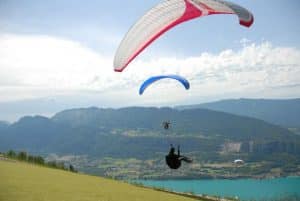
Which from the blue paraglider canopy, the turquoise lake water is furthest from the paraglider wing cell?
the turquoise lake water

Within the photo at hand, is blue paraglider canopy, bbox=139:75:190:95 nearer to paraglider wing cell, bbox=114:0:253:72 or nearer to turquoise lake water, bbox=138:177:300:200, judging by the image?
paraglider wing cell, bbox=114:0:253:72

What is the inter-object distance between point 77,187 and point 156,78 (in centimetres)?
Answer: 1227

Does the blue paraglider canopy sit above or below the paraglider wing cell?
below

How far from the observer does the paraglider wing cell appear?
1606 cm

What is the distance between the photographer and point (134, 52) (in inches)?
670

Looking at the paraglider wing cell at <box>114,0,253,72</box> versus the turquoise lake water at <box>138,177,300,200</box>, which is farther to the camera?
the turquoise lake water at <box>138,177,300,200</box>

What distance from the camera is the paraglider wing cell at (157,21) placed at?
16.1m

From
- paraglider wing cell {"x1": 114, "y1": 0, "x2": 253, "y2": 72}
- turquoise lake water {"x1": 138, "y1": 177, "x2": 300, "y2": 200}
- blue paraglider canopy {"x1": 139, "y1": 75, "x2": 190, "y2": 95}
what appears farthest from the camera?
turquoise lake water {"x1": 138, "y1": 177, "x2": 300, "y2": 200}

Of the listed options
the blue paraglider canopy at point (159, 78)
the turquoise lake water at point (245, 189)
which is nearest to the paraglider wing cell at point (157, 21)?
the blue paraglider canopy at point (159, 78)

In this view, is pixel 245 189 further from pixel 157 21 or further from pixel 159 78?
pixel 157 21

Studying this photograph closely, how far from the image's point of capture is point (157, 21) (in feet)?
55.3

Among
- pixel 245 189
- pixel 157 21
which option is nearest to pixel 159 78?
pixel 157 21

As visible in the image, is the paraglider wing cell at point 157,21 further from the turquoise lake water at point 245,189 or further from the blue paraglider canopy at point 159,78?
the turquoise lake water at point 245,189

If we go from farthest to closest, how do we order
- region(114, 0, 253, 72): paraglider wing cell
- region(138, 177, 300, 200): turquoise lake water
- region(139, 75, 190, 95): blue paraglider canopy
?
region(138, 177, 300, 200): turquoise lake water, region(139, 75, 190, 95): blue paraglider canopy, region(114, 0, 253, 72): paraglider wing cell
